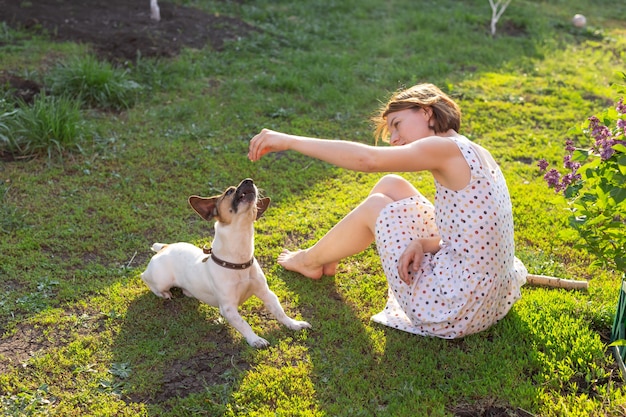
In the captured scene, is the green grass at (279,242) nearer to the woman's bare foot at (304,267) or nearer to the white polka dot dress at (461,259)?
the woman's bare foot at (304,267)

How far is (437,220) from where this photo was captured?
3.57 meters

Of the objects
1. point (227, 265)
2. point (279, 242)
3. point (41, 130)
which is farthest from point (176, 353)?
point (41, 130)

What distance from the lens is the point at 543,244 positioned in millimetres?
4852

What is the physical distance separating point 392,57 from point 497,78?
1362 mm

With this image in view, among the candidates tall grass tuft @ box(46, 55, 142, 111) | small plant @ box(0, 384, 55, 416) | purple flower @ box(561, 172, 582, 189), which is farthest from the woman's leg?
tall grass tuft @ box(46, 55, 142, 111)

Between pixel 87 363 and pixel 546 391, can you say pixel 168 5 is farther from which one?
pixel 546 391

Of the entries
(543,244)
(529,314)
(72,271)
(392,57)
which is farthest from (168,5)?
(529,314)

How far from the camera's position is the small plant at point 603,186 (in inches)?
117

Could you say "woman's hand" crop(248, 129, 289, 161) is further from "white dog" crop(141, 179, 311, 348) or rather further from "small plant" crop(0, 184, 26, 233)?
"small plant" crop(0, 184, 26, 233)

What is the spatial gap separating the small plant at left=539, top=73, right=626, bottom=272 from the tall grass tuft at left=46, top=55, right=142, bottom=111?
4.62 meters

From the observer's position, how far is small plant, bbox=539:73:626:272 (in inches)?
117

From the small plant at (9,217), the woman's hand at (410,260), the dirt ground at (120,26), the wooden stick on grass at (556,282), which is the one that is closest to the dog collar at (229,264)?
the woman's hand at (410,260)

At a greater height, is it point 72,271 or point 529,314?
point 529,314

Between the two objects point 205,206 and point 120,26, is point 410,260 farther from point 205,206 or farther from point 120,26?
point 120,26
